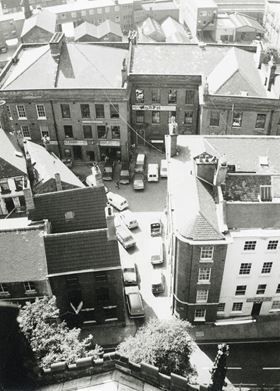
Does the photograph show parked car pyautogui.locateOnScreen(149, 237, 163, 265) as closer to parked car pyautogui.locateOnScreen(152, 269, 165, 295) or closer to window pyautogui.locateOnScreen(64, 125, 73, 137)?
parked car pyautogui.locateOnScreen(152, 269, 165, 295)

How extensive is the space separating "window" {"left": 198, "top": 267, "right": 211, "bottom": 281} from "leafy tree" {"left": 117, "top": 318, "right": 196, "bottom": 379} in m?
6.60

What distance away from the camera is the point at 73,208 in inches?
1706

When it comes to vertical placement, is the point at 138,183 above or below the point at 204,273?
below

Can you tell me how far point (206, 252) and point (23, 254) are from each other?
55.6ft

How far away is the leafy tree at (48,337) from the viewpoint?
107ft

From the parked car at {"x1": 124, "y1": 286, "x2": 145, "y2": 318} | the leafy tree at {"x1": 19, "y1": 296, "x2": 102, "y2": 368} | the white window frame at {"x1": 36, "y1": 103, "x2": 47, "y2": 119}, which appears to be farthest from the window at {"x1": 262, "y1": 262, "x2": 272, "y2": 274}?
the white window frame at {"x1": 36, "y1": 103, "x2": 47, "y2": 119}

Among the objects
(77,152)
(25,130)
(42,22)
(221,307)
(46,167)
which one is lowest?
(221,307)

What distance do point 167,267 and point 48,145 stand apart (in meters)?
29.0

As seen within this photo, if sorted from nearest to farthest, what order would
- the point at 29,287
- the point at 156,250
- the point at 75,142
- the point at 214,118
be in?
1. the point at 29,287
2. the point at 156,250
3. the point at 214,118
4. the point at 75,142

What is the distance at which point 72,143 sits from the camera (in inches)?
2616

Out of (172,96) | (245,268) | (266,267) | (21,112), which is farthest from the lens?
(172,96)

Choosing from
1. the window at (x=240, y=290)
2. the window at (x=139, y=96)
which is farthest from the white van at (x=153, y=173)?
the window at (x=240, y=290)

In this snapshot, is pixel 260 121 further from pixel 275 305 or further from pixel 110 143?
pixel 275 305

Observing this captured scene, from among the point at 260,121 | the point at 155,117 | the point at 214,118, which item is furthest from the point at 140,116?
the point at 260,121
